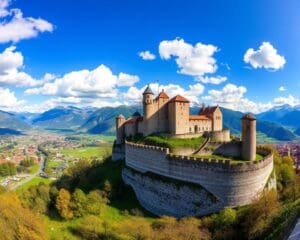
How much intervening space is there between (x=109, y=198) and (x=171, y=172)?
1408 centimetres

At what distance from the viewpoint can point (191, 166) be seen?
47938 mm

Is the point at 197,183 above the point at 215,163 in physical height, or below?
below

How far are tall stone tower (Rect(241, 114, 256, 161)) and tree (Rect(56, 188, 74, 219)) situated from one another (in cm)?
3270

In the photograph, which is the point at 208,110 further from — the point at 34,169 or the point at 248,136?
the point at 34,169

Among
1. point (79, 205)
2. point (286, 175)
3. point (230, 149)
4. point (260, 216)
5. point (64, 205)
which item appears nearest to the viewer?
point (260, 216)

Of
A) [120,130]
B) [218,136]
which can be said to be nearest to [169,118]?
[218,136]

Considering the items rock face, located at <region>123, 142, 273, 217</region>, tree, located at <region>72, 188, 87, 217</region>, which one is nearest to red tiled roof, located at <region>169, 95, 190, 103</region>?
rock face, located at <region>123, 142, 273, 217</region>

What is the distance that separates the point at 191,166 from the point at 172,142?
10.1m

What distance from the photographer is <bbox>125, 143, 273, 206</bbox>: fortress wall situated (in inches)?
1774

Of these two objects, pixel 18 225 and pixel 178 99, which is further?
pixel 178 99

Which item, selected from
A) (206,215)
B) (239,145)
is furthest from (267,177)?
(206,215)

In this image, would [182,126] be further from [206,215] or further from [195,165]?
[206,215]

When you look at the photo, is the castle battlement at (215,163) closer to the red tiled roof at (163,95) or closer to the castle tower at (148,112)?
the castle tower at (148,112)

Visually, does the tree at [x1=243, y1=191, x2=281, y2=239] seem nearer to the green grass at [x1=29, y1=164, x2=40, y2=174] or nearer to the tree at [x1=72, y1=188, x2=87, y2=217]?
the tree at [x1=72, y1=188, x2=87, y2=217]
